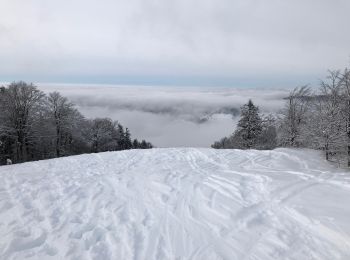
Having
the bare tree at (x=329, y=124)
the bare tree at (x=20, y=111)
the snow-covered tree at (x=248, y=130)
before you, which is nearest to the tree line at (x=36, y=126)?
the bare tree at (x=20, y=111)

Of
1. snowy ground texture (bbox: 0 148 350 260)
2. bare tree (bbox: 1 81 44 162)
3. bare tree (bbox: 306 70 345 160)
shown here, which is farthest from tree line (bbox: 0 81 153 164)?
bare tree (bbox: 306 70 345 160)

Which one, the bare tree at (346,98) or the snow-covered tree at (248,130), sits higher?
the bare tree at (346,98)

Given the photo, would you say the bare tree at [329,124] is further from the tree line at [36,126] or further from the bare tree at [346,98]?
the tree line at [36,126]

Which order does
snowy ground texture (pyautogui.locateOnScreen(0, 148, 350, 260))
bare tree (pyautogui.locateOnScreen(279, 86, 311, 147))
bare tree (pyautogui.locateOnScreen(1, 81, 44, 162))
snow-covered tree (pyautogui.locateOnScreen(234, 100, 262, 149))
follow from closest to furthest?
snowy ground texture (pyautogui.locateOnScreen(0, 148, 350, 260))
bare tree (pyautogui.locateOnScreen(279, 86, 311, 147))
bare tree (pyautogui.locateOnScreen(1, 81, 44, 162))
snow-covered tree (pyautogui.locateOnScreen(234, 100, 262, 149))

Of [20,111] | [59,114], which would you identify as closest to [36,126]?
[20,111]

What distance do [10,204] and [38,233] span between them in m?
3.19

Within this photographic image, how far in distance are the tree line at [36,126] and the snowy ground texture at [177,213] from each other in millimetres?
26270

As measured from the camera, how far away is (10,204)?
36.8 ft

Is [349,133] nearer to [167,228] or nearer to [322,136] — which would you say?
[322,136]

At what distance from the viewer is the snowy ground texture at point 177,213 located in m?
7.50

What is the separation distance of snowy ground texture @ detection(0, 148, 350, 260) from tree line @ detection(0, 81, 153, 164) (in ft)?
86.2

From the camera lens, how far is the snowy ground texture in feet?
24.6

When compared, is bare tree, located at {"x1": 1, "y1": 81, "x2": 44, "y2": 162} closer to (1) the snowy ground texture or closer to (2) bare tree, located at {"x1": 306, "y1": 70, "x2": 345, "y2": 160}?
(1) the snowy ground texture

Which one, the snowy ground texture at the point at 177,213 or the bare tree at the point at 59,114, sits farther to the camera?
the bare tree at the point at 59,114
